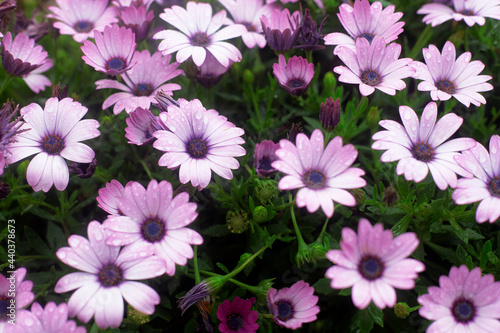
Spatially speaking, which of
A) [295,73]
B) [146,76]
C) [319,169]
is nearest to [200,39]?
[146,76]

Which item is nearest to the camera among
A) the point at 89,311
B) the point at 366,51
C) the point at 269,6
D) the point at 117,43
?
the point at 89,311

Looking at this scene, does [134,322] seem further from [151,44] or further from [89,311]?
[151,44]

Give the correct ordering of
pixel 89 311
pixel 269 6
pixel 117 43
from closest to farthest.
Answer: pixel 89 311, pixel 117 43, pixel 269 6

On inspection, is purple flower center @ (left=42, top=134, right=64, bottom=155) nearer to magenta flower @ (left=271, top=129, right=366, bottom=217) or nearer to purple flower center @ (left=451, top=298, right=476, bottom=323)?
magenta flower @ (left=271, top=129, right=366, bottom=217)

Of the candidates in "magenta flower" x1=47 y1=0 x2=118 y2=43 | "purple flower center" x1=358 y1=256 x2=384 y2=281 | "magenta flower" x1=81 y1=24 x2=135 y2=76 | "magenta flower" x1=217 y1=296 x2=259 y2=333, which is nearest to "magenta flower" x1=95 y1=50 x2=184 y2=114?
"magenta flower" x1=81 y1=24 x2=135 y2=76

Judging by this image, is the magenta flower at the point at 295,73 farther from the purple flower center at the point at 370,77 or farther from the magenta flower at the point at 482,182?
the magenta flower at the point at 482,182

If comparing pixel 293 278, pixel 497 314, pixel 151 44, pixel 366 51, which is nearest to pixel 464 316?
pixel 497 314

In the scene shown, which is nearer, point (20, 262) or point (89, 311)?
point (89, 311)
